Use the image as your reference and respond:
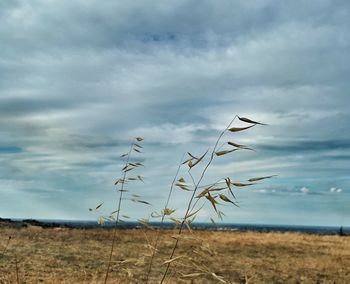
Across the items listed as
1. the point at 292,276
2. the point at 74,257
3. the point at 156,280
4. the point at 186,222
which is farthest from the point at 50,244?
the point at 186,222

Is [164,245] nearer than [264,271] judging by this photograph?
No

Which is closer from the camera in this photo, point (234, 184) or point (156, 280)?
point (234, 184)

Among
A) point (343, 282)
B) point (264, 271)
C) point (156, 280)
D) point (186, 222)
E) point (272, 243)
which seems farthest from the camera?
point (272, 243)

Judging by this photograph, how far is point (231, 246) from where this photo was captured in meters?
24.1

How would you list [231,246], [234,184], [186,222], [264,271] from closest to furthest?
[234,184], [186,222], [264,271], [231,246]

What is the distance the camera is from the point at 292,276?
15.5 metres

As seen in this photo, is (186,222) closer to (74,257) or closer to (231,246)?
(74,257)

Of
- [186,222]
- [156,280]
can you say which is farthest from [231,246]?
[186,222]

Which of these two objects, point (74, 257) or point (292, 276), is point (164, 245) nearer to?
point (74, 257)

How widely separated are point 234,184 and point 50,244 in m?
19.1

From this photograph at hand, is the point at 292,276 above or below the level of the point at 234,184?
below

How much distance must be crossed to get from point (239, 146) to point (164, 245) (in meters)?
19.3

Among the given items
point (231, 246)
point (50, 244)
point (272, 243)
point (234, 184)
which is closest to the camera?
point (234, 184)

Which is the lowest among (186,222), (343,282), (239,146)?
(343,282)
